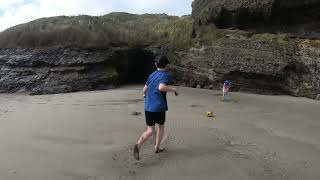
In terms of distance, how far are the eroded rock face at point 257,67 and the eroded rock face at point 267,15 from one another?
0.97m

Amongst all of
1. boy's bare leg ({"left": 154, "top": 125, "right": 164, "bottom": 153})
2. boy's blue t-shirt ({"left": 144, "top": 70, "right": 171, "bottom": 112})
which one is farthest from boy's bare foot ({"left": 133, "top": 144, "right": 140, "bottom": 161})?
boy's blue t-shirt ({"left": 144, "top": 70, "right": 171, "bottom": 112})

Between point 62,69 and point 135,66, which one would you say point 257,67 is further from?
point 62,69

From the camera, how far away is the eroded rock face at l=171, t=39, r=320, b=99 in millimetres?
12766

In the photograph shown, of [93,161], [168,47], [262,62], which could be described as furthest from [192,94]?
[93,161]

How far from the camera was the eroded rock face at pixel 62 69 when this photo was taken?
50.9 feet

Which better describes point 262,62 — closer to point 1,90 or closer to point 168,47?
point 168,47

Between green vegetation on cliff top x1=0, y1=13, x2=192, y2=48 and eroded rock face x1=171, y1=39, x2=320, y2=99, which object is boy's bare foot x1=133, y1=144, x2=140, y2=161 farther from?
green vegetation on cliff top x1=0, y1=13, x2=192, y2=48

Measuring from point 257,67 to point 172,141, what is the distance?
19.7 ft

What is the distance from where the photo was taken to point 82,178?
644 centimetres

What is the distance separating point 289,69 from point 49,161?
26.0 ft

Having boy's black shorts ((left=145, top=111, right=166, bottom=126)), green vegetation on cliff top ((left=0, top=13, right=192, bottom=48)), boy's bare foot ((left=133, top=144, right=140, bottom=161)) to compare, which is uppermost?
green vegetation on cliff top ((left=0, top=13, right=192, bottom=48))

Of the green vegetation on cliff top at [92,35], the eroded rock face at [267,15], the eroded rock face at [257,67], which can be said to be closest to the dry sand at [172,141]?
the eroded rock face at [257,67]

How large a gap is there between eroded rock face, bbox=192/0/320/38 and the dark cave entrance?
2663 millimetres

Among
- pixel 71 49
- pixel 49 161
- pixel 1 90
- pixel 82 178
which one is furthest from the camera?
pixel 71 49
